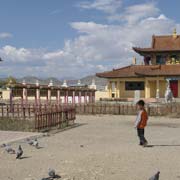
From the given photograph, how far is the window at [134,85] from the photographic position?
5671 cm

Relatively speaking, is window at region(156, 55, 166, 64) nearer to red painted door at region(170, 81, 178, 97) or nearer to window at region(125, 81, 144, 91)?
window at region(125, 81, 144, 91)

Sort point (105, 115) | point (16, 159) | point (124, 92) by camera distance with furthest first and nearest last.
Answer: point (124, 92), point (105, 115), point (16, 159)

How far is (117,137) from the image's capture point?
1953cm

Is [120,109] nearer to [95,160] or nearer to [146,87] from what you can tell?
[146,87]

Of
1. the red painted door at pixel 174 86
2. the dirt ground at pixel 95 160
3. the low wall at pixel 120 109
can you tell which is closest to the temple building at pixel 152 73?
the red painted door at pixel 174 86

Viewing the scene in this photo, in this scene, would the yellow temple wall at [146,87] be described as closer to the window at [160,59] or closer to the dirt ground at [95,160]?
the window at [160,59]

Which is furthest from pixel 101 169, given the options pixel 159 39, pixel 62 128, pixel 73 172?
pixel 159 39

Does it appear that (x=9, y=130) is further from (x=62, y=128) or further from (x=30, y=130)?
(x=62, y=128)

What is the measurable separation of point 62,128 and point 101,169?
41.5ft

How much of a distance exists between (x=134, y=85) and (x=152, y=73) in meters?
3.64

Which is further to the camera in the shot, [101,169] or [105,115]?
[105,115]

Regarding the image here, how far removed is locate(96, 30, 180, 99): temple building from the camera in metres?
54.3

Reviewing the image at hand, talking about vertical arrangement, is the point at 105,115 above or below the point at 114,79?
below

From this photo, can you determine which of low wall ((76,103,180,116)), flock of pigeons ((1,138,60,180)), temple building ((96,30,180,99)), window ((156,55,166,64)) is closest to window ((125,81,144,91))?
temple building ((96,30,180,99))
